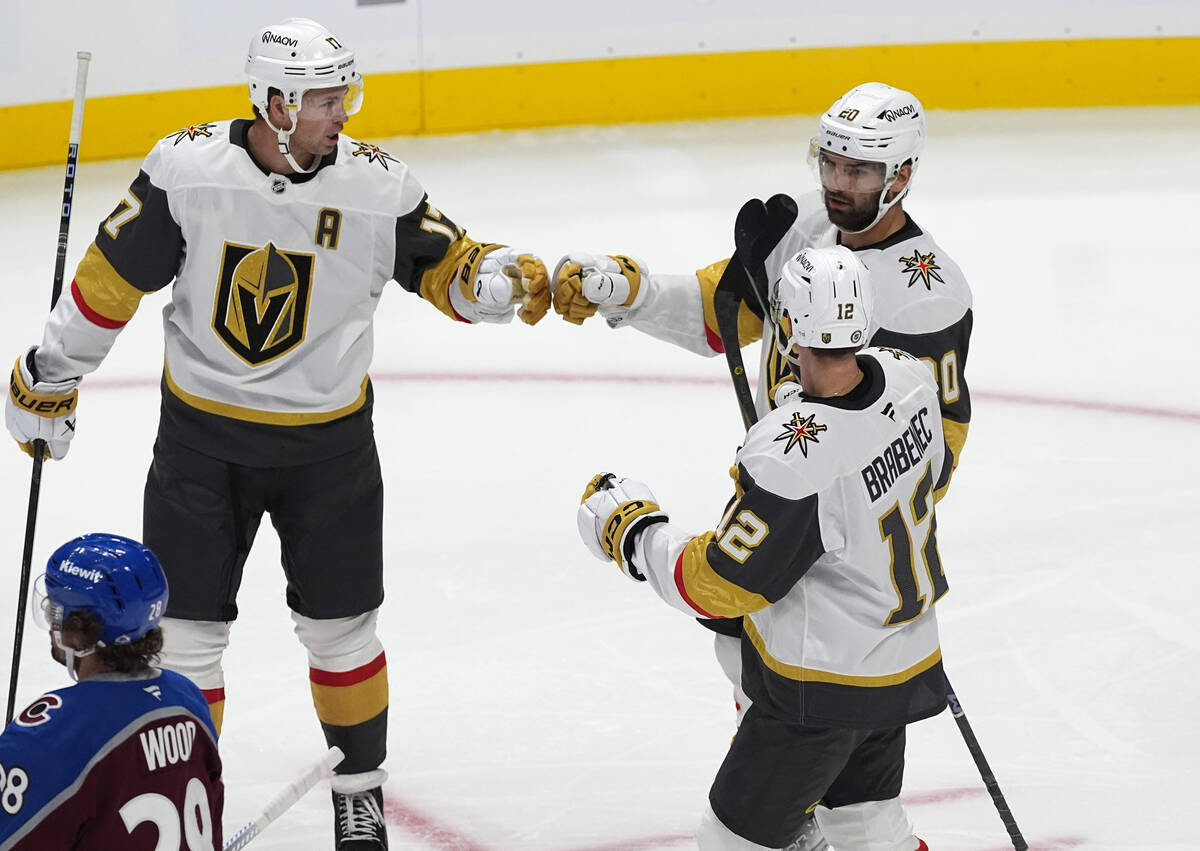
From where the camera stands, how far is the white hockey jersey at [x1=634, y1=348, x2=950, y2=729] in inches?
99.0

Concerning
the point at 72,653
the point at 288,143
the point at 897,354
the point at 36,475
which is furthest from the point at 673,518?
the point at 72,653

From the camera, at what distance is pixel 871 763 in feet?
9.15

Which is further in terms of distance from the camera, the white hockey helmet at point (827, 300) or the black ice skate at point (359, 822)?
the black ice skate at point (359, 822)

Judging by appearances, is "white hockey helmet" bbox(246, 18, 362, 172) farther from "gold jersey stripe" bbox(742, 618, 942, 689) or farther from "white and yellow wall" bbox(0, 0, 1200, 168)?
"white and yellow wall" bbox(0, 0, 1200, 168)

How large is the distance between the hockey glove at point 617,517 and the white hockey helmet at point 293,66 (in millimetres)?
784

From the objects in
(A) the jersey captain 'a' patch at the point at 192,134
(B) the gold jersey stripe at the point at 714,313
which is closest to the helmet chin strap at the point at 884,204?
(B) the gold jersey stripe at the point at 714,313

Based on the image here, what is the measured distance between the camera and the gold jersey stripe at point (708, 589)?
2.58m

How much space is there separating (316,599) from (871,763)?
3.52 ft


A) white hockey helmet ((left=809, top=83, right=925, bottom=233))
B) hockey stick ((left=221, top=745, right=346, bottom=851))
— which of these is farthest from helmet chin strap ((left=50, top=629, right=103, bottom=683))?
white hockey helmet ((left=809, top=83, right=925, bottom=233))

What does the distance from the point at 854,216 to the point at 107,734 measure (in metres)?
1.60

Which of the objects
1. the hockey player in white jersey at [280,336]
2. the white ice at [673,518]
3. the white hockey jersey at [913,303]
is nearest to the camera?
the white hockey jersey at [913,303]

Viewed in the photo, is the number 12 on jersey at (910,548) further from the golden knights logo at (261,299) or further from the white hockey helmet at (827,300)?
the golden knights logo at (261,299)

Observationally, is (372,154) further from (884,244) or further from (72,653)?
(72,653)

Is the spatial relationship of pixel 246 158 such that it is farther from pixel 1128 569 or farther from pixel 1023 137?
pixel 1023 137
